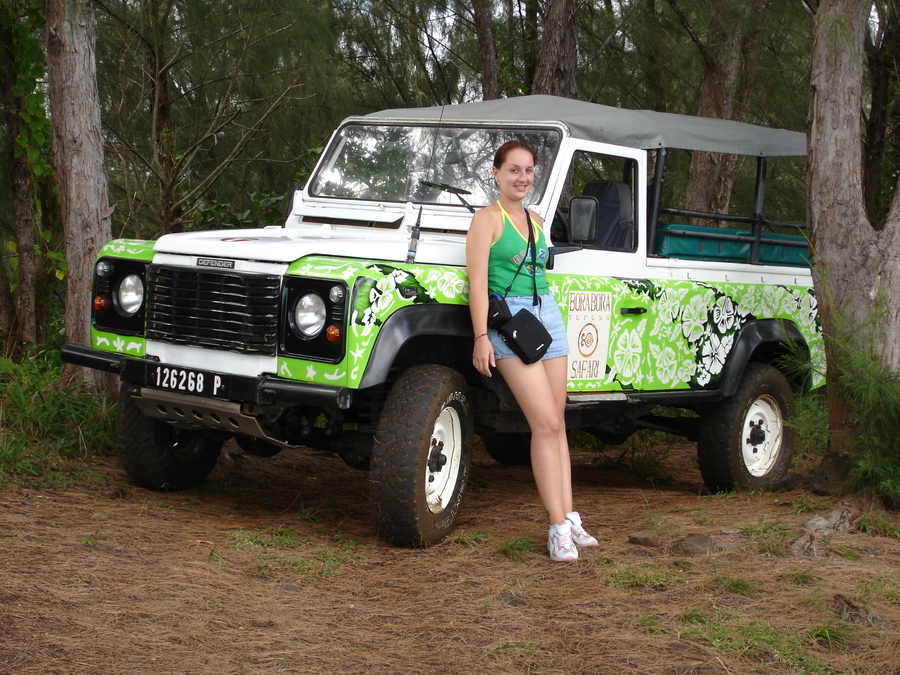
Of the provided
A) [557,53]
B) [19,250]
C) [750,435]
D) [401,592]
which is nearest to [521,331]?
[401,592]

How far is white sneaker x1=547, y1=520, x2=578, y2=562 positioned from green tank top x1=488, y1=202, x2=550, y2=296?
3.45ft

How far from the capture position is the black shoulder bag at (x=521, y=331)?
443cm

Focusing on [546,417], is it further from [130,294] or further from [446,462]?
[130,294]

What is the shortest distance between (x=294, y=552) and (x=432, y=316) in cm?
122

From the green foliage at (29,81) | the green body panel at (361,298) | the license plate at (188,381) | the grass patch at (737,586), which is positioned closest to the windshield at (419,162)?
the green body panel at (361,298)

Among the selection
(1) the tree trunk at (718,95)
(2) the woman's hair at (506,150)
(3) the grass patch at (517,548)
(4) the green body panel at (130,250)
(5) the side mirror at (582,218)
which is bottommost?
(3) the grass patch at (517,548)

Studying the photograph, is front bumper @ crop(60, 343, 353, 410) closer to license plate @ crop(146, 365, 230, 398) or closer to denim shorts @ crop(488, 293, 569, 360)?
license plate @ crop(146, 365, 230, 398)

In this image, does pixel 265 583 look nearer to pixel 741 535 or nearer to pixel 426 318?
pixel 426 318

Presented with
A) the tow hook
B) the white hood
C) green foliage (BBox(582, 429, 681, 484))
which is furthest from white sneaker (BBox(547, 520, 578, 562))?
green foliage (BBox(582, 429, 681, 484))

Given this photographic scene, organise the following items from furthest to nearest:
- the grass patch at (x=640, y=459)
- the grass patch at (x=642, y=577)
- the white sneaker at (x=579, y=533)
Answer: the grass patch at (x=640, y=459) < the white sneaker at (x=579, y=533) < the grass patch at (x=642, y=577)

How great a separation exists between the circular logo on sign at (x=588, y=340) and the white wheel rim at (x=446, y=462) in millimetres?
822

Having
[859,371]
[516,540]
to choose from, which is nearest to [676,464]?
[859,371]

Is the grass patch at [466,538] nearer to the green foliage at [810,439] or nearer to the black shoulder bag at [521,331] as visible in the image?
the black shoulder bag at [521,331]

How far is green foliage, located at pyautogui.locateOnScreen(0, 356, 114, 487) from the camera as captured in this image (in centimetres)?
557
